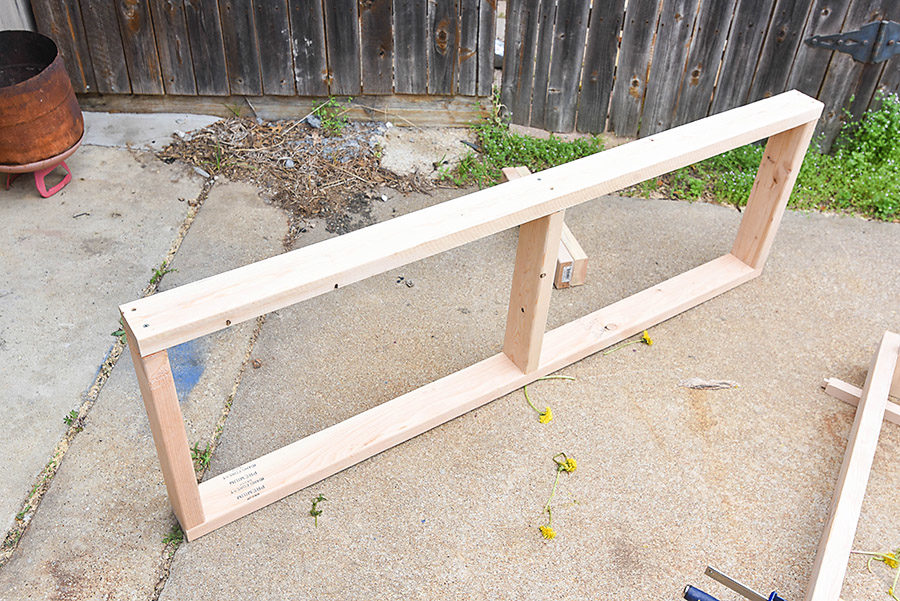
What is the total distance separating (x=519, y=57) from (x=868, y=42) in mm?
1921

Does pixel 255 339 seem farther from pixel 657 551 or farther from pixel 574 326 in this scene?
pixel 657 551

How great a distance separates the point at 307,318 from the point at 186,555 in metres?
1.18

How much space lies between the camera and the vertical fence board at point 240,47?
4.18 metres

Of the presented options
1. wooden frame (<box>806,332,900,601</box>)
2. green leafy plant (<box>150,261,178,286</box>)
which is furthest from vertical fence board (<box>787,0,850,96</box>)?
green leafy plant (<box>150,261,178,286</box>)

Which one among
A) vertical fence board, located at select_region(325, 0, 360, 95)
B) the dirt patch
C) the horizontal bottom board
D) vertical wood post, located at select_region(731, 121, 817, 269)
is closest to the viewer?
the horizontal bottom board

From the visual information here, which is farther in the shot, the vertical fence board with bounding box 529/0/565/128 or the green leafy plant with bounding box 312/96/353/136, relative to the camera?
the green leafy plant with bounding box 312/96/353/136

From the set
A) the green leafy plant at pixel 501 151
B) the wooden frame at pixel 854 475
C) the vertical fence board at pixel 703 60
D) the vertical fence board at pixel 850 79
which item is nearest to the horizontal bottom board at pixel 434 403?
the wooden frame at pixel 854 475

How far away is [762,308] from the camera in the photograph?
11.5 feet

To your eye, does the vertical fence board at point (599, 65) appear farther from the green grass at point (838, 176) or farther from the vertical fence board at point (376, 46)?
the vertical fence board at point (376, 46)

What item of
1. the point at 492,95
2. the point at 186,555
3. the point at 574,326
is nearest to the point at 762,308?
the point at 574,326

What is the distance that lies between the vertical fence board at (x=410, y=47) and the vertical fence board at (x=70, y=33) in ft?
5.79

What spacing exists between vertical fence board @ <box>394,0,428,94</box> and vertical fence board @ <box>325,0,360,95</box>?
0.23m

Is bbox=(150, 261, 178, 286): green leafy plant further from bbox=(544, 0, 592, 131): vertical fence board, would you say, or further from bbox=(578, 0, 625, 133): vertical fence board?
bbox=(578, 0, 625, 133): vertical fence board

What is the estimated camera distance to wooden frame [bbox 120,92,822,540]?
81.4 inches
